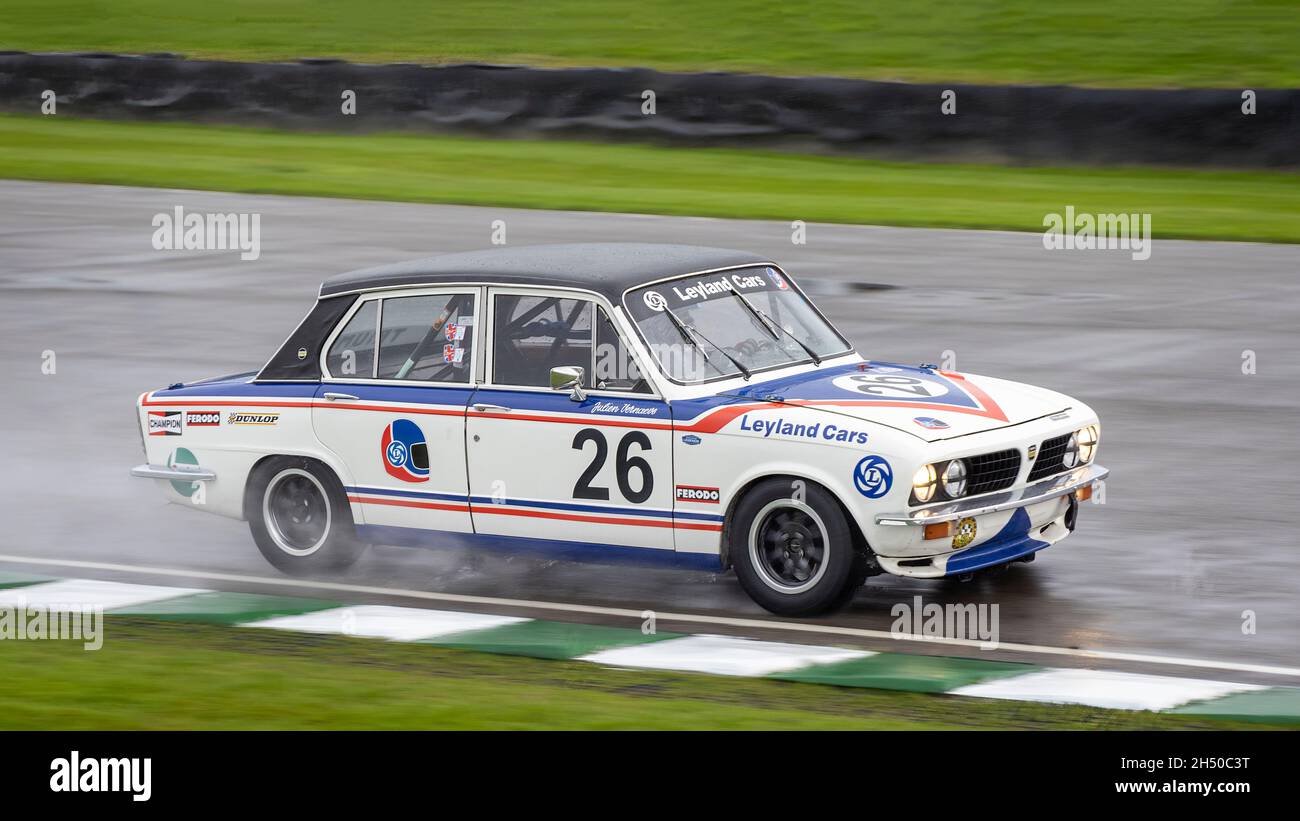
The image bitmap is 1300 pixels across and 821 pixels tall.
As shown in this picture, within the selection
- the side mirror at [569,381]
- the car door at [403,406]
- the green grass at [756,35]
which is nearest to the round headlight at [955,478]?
the side mirror at [569,381]

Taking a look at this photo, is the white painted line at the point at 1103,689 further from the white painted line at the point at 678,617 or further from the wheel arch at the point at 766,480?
the wheel arch at the point at 766,480

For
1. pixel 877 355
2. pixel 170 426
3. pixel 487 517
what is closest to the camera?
pixel 487 517

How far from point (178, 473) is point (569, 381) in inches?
94.4

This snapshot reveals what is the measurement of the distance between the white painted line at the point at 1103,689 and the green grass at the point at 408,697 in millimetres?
139

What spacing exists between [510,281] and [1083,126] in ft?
57.3

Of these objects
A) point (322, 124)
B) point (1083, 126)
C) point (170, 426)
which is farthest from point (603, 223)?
point (170, 426)

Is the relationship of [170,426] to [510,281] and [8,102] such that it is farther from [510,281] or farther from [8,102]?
[8,102]

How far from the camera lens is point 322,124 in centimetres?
3031

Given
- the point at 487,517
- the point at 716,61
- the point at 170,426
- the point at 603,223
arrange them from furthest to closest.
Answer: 1. the point at 716,61
2. the point at 603,223
3. the point at 170,426
4. the point at 487,517

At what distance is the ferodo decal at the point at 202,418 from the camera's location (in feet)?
32.2

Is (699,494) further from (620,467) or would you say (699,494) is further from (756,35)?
(756,35)

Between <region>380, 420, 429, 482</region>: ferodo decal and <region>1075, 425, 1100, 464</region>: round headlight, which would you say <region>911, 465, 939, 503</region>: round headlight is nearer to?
<region>1075, 425, 1100, 464</region>: round headlight

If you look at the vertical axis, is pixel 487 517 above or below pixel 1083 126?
below
